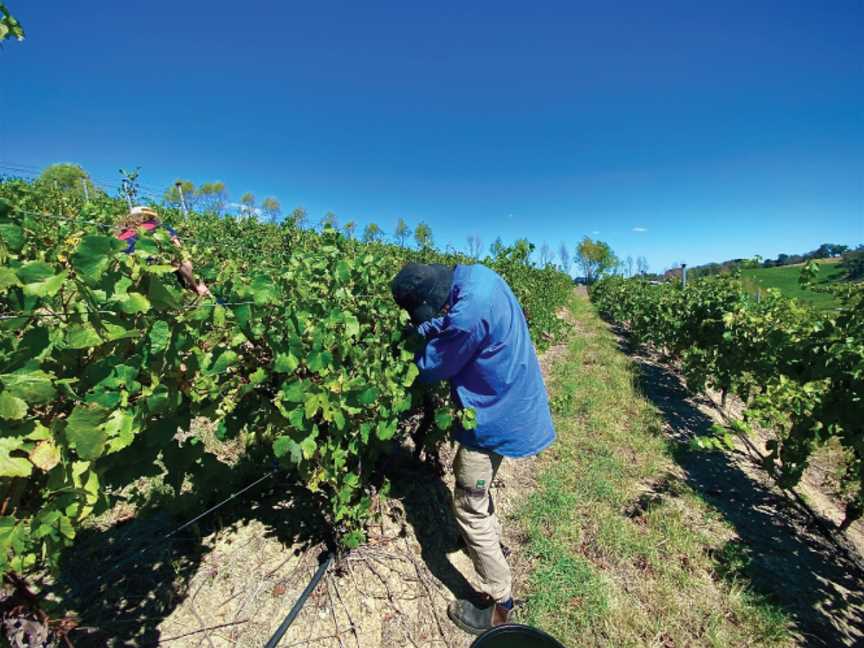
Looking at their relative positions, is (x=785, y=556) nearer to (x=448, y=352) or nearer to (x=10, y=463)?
(x=448, y=352)

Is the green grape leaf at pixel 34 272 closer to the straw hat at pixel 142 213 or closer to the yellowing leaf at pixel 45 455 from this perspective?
the yellowing leaf at pixel 45 455

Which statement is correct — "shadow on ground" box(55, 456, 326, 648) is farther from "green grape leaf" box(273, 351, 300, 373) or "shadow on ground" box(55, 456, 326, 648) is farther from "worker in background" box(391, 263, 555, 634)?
"worker in background" box(391, 263, 555, 634)

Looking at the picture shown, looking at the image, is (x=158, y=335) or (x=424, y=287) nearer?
(x=158, y=335)

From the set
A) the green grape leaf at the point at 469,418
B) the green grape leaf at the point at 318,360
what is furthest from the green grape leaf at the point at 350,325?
the green grape leaf at the point at 469,418

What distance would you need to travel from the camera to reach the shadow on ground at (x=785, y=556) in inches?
98.5

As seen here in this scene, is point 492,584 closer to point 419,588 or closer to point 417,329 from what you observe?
point 419,588

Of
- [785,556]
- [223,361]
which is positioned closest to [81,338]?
[223,361]

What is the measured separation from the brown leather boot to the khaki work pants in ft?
0.49

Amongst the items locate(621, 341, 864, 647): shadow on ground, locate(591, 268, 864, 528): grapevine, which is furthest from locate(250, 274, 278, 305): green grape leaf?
locate(621, 341, 864, 647): shadow on ground

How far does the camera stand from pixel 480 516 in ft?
7.39

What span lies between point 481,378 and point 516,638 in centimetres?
115

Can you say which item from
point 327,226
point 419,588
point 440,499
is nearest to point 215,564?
point 419,588

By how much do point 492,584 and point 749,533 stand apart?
2493mm

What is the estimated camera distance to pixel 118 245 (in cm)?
98
